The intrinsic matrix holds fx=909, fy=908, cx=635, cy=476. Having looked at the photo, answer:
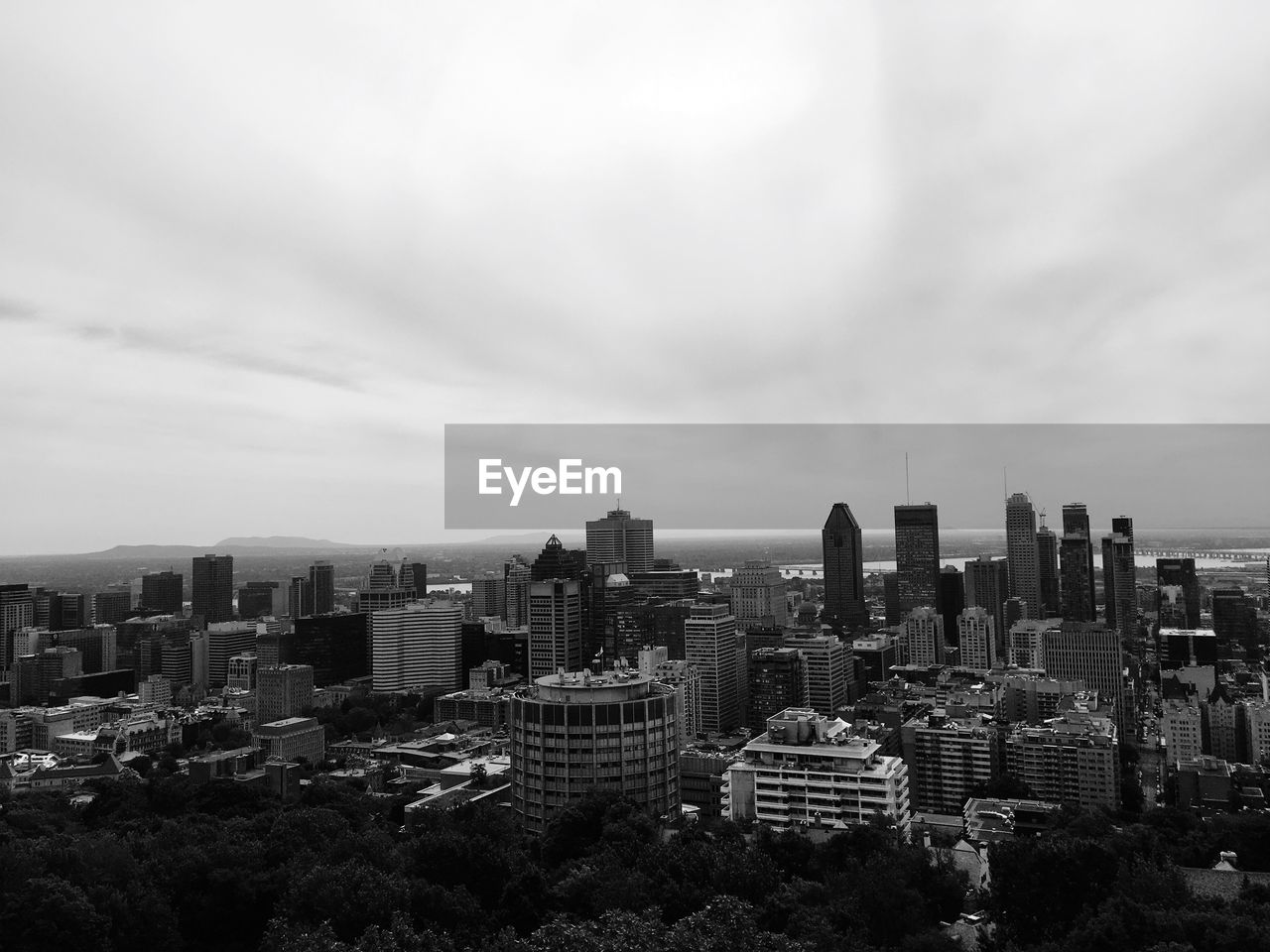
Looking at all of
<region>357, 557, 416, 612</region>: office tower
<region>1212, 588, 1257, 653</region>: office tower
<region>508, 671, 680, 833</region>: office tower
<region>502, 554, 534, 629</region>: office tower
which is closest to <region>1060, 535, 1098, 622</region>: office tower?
<region>1212, 588, 1257, 653</region>: office tower

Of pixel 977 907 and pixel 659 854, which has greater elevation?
pixel 659 854

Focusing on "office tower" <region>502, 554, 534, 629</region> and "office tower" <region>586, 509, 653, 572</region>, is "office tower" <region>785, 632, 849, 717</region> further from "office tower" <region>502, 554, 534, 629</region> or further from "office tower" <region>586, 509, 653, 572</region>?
"office tower" <region>586, 509, 653, 572</region>

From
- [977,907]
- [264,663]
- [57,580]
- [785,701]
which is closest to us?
[977,907]

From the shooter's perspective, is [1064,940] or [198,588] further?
[198,588]

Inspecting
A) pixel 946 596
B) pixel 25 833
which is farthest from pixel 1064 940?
pixel 946 596

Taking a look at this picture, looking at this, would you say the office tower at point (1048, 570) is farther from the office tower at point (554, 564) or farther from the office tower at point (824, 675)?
the office tower at point (554, 564)

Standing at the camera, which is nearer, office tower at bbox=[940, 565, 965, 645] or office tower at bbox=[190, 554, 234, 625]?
office tower at bbox=[940, 565, 965, 645]

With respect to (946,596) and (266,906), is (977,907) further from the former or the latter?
(946,596)
